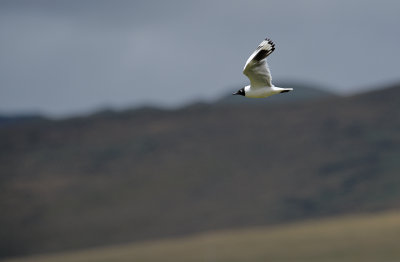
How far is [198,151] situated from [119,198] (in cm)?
1275

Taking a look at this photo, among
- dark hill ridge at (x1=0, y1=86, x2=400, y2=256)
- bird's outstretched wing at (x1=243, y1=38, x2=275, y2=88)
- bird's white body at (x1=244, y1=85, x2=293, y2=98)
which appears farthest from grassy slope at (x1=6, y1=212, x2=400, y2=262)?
bird's outstretched wing at (x1=243, y1=38, x2=275, y2=88)

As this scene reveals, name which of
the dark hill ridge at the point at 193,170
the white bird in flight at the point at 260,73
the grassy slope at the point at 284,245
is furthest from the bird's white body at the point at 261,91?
the dark hill ridge at the point at 193,170

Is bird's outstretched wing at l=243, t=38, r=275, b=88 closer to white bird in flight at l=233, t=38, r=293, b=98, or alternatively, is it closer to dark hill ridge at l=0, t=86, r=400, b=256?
white bird in flight at l=233, t=38, r=293, b=98

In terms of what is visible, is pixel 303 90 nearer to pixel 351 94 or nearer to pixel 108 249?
pixel 351 94

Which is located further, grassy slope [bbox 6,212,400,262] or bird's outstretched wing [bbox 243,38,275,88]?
grassy slope [bbox 6,212,400,262]

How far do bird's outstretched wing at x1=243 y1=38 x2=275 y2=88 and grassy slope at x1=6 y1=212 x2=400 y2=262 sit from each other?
→ 144 feet

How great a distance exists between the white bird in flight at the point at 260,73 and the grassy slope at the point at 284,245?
4384 centimetres

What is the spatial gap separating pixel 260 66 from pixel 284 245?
5617 centimetres

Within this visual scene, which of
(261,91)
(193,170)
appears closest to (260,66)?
(261,91)

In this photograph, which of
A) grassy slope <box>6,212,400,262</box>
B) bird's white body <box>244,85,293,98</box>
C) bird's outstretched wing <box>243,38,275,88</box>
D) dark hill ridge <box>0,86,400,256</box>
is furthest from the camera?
dark hill ridge <box>0,86,400,256</box>

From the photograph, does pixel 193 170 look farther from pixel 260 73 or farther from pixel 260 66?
pixel 260 66

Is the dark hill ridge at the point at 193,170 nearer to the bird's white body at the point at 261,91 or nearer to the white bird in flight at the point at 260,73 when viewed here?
the bird's white body at the point at 261,91

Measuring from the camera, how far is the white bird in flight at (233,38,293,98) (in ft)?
63.3

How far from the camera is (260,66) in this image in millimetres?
19812
